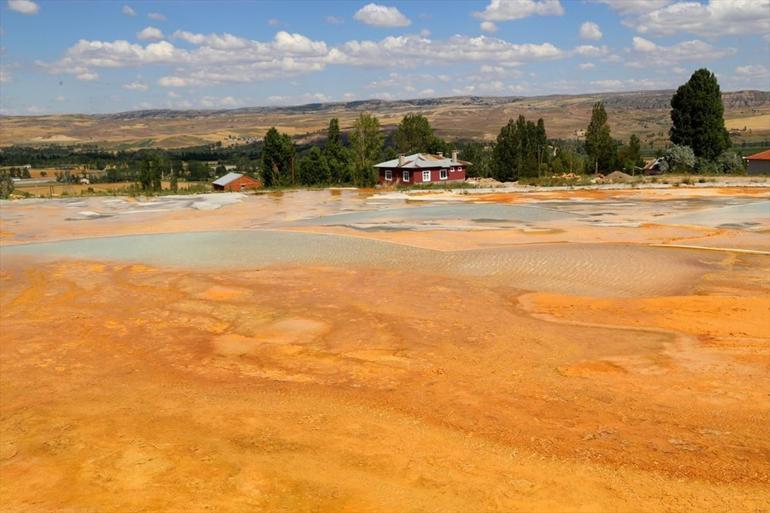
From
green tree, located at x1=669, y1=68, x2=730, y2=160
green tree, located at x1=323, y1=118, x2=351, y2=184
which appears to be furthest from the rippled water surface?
green tree, located at x1=323, y1=118, x2=351, y2=184

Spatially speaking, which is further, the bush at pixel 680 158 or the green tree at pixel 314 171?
the green tree at pixel 314 171

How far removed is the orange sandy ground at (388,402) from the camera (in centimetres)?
655

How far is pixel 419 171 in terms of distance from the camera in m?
54.2

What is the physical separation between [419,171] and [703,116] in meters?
21.4

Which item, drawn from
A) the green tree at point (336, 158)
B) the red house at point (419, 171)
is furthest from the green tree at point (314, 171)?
the red house at point (419, 171)

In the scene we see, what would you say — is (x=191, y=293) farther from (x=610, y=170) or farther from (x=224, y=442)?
(x=610, y=170)

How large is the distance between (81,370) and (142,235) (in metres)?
15.6

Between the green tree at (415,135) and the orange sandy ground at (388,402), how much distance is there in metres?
53.9

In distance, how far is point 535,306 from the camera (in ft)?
43.8

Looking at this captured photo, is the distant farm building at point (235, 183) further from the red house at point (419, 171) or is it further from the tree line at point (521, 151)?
the red house at point (419, 171)

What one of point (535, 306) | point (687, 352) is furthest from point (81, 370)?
point (687, 352)

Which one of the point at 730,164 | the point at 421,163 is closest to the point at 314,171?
the point at 421,163

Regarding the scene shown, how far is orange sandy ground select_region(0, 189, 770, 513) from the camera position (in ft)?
21.5

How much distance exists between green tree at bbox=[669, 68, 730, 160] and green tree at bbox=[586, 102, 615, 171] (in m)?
7.79
